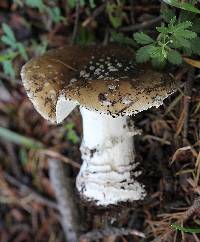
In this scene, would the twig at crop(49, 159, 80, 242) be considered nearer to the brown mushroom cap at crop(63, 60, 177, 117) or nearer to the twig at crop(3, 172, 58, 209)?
the twig at crop(3, 172, 58, 209)

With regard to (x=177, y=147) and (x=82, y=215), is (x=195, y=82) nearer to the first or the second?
(x=177, y=147)

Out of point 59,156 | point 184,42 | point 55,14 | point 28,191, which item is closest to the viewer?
point 184,42

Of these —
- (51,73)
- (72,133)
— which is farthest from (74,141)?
(51,73)

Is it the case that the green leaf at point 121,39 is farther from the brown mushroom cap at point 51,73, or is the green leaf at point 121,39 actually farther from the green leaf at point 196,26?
the green leaf at point 196,26

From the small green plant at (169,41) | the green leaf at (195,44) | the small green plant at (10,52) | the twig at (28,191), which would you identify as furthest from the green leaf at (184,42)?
the twig at (28,191)

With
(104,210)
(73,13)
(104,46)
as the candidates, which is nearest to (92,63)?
(104,46)

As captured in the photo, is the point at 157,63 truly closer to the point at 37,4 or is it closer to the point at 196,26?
the point at 196,26
